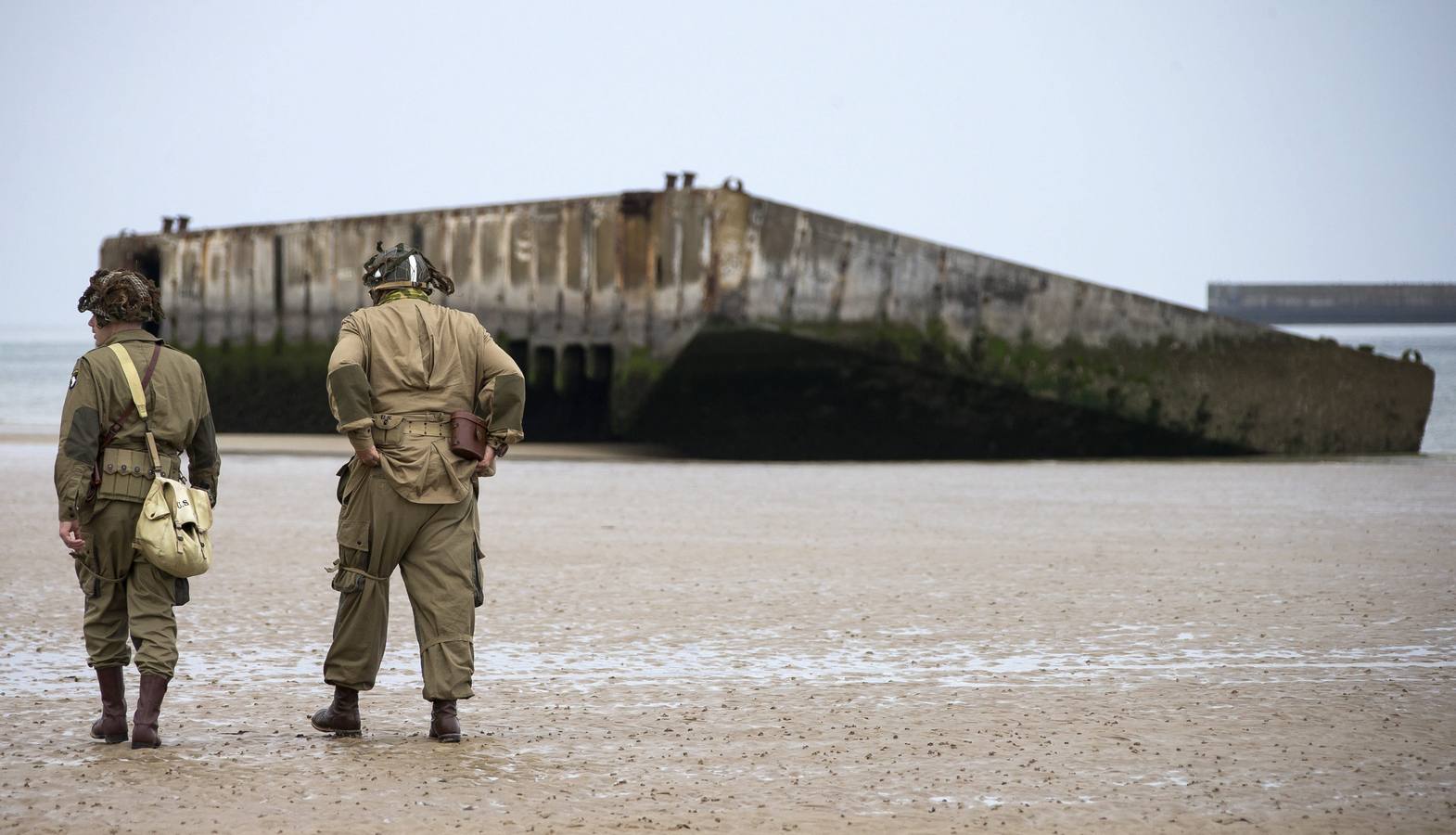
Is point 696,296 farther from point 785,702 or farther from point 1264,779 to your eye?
point 1264,779

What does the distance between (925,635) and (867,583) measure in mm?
1435

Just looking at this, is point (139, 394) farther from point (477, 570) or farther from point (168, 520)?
point (477, 570)

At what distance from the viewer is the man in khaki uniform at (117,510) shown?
468 centimetres

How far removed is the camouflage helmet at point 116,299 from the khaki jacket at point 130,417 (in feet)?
0.19

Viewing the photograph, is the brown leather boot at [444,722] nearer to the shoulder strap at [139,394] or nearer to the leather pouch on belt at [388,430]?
A: the leather pouch on belt at [388,430]

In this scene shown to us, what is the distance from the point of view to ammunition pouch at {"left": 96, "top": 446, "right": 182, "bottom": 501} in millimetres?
4738

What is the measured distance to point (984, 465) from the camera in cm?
1634

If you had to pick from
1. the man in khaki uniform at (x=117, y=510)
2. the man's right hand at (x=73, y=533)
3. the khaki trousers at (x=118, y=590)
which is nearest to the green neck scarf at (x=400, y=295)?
the man in khaki uniform at (x=117, y=510)

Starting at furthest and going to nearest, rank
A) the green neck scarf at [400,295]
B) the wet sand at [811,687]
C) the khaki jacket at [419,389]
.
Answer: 1. the green neck scarf at [400,295]
2. the khaki jacket at [419,389]
3. the wet sand at [811,687]

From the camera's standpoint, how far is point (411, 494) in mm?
4844

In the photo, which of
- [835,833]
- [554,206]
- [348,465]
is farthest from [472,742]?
[554,206]

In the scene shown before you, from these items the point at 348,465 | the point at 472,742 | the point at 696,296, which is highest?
the point at 696,296

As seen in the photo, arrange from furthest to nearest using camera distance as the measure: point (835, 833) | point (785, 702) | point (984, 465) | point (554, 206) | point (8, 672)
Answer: point (554, 206), point (984, 465), point (8, 672), point (785, 702), point (835, 833)

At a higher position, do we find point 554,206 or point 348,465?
point 554,206
